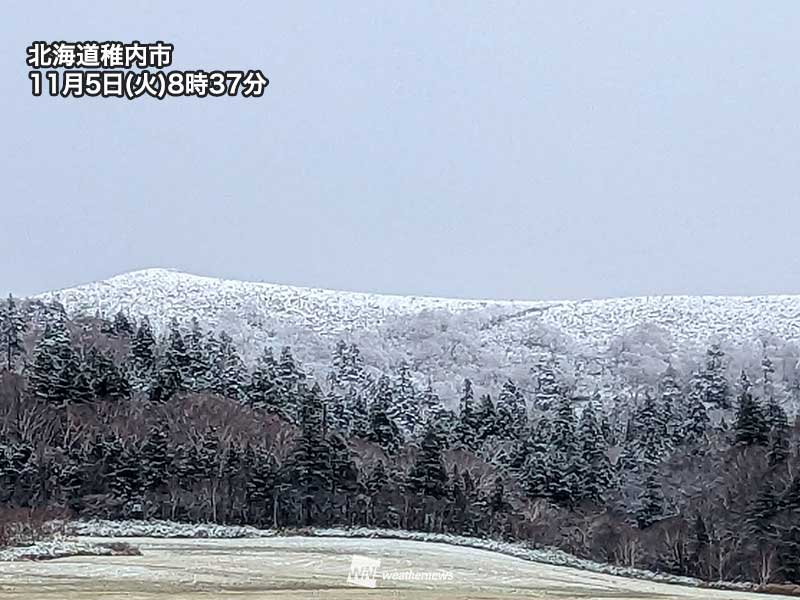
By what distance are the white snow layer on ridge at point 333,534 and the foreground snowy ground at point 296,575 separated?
0.32 metres

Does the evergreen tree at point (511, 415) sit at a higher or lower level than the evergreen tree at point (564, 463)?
higher

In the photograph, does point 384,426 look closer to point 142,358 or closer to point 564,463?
point 564,463

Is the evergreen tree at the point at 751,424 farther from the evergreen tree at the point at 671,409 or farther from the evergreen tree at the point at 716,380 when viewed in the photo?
the evergreen tree at the point at 671,409

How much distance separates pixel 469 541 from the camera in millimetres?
11844

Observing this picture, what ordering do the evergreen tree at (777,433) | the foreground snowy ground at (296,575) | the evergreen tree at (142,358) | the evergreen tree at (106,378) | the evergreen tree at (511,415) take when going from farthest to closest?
the evergreen tree at (142,358) < the evergreen tree at (511,415) < the evergreen tree at (106,378) < the evergreen tree at (777,433) < the foreground snowy ground at (296,575)

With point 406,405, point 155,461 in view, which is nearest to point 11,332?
point 155,461

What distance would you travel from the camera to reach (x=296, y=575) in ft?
28.5

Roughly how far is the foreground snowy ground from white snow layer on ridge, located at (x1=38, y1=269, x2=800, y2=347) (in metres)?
9.86

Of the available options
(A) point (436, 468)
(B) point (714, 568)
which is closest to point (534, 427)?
(A) point (436, 468)

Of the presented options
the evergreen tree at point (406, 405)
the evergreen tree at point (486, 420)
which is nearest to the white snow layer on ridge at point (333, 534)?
the evergreen tree at point (406, 405)

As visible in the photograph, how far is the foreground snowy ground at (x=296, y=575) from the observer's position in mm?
7676

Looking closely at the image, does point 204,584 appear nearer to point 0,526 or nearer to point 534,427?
point 0,526

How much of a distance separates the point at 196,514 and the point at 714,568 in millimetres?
6239

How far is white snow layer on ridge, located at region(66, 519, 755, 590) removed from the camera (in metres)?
11.0
